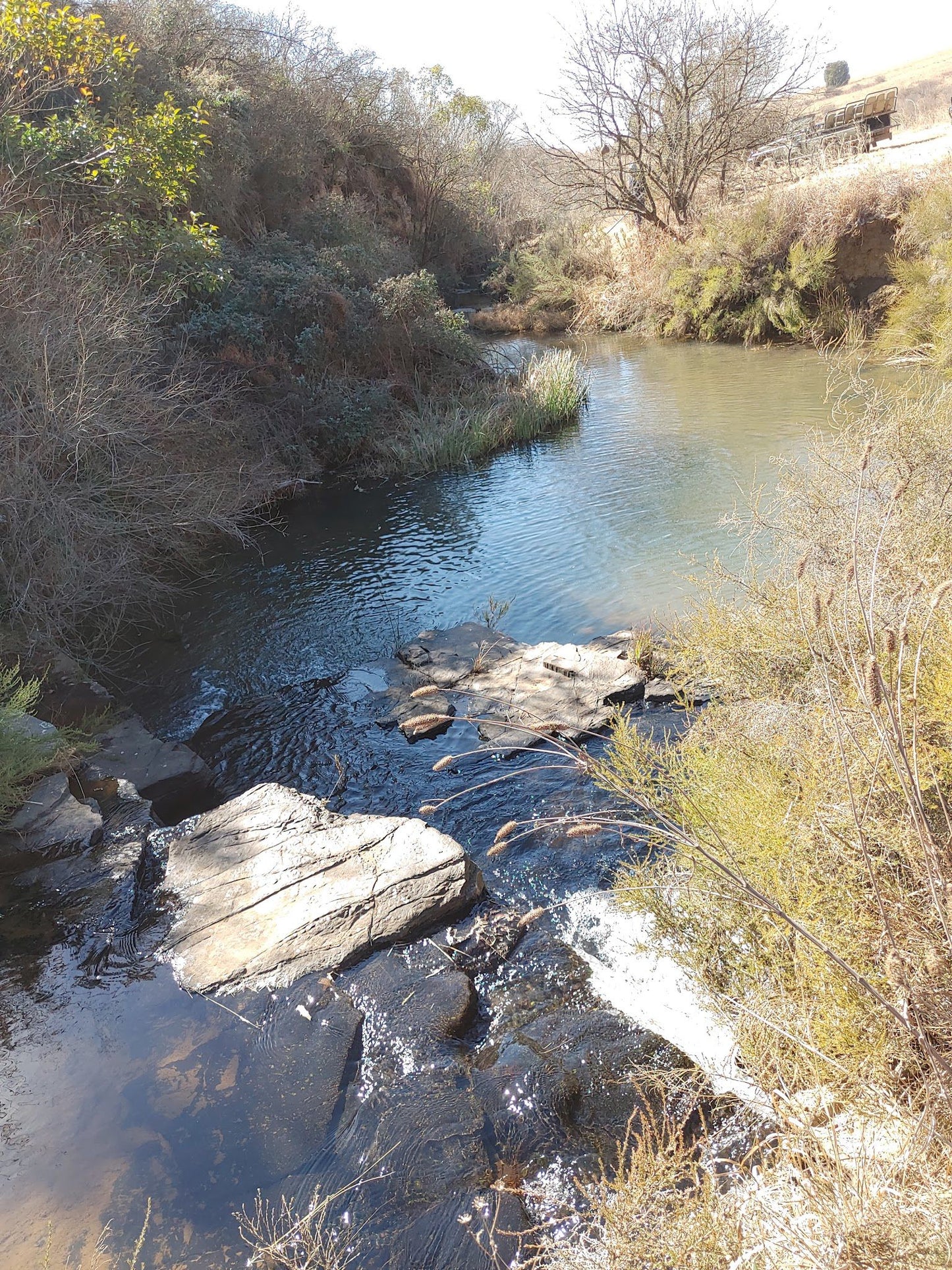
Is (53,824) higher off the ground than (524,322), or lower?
lower

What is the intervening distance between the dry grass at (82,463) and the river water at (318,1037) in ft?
2.93

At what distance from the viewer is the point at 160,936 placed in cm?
432

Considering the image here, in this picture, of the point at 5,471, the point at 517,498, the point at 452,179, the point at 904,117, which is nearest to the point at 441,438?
the point at 517,498

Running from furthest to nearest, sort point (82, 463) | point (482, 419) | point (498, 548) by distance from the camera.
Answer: point (482, 419)
point (498, 548)
point (82, 463)

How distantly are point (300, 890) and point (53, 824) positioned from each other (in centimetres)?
172

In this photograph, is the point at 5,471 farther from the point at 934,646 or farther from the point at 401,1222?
the point at 934,646

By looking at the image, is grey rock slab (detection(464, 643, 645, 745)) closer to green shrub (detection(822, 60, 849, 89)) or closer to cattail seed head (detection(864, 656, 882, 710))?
cattail seed head (detection(864, 656, 882, 710))

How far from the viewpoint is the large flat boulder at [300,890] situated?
4.04 metres

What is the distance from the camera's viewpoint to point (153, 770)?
5.74 meters

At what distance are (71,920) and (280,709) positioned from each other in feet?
8.69

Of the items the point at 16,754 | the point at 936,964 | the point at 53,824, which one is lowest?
the point at 53,824

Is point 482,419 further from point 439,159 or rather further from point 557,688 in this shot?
point 439,159

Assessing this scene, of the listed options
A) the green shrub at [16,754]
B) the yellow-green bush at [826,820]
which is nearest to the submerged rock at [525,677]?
the yellow-green bush at [826,820]

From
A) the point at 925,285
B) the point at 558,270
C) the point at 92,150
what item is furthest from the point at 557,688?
the point at 558,270
